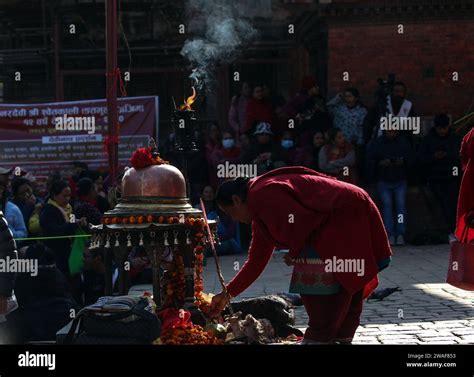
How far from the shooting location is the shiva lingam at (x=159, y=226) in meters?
8.02

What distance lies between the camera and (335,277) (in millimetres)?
6594

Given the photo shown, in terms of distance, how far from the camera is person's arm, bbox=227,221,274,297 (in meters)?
6.85

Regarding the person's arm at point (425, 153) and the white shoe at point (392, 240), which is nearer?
the person's arm at point (425, 153)

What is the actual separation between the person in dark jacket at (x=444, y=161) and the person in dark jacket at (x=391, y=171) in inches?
12.4

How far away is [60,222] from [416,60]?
9.12 meters

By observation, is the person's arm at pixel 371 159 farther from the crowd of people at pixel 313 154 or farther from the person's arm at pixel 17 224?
the person's arm at pixel 17 224

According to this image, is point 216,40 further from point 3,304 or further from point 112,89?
point 3,304

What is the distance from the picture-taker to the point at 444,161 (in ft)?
50.3

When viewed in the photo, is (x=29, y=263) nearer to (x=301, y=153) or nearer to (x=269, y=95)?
(x=301, y=153)

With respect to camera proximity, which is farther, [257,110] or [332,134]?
[257,110]
